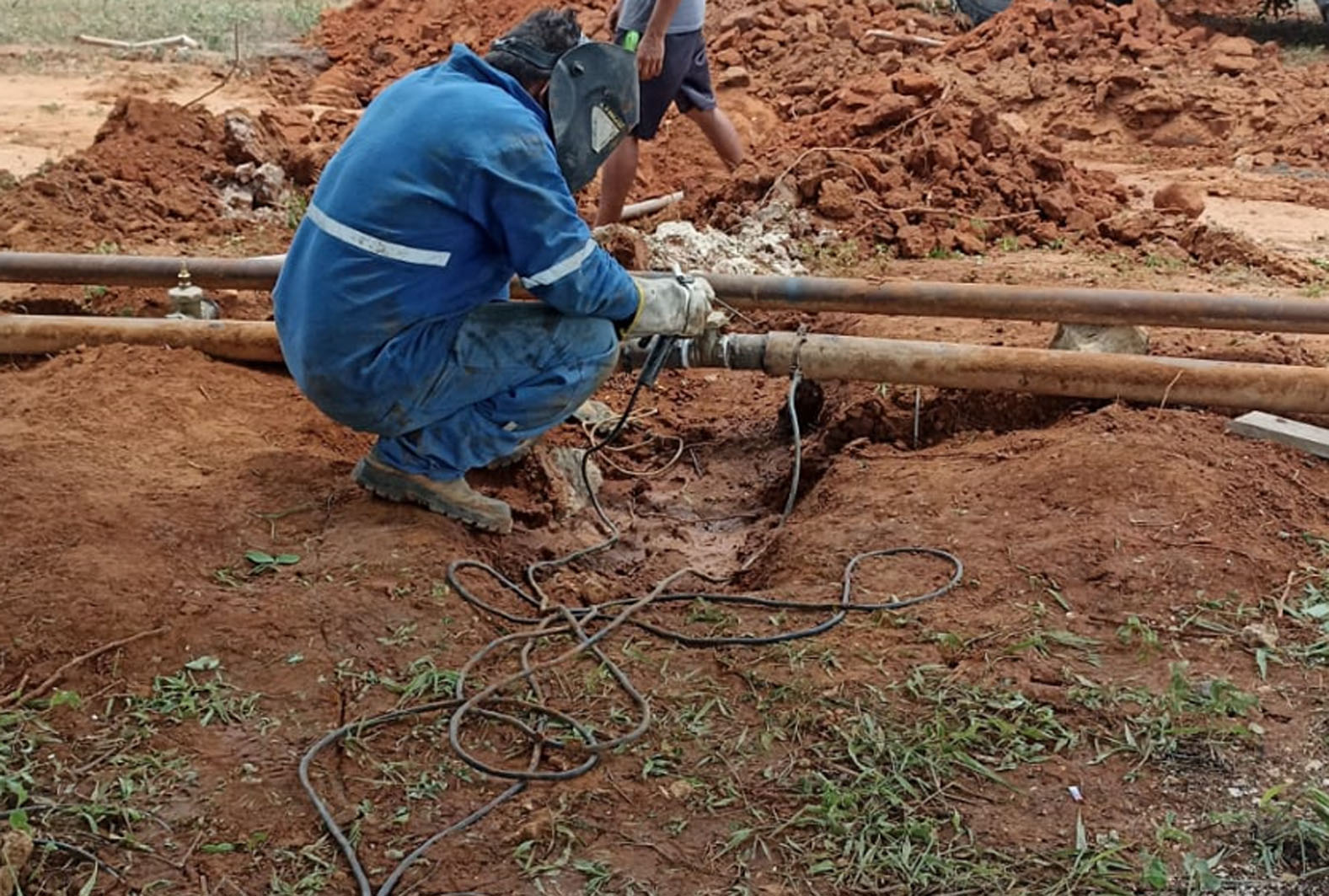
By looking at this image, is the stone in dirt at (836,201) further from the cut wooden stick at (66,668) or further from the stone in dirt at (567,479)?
the cut wooden stick at (66,668)

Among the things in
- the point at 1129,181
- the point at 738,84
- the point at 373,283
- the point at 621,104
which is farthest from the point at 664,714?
the point at 738,84

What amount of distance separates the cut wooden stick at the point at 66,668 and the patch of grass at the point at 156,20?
11.1 meters

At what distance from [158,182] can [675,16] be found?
2919 mm

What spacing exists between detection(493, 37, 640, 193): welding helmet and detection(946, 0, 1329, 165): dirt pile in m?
7.35

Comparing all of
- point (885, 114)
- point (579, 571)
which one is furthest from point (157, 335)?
point (885, 114)

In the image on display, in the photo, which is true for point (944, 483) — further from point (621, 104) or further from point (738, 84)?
point (738, 84)

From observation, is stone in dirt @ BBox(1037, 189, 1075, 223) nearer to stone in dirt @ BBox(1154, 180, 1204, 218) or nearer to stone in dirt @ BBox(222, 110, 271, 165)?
stone in dirt @ BBox(1154, 180, 1204, 218)

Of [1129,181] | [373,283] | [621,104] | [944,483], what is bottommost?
[1129,181]

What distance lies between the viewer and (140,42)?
13.3 metres

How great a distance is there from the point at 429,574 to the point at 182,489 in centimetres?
93

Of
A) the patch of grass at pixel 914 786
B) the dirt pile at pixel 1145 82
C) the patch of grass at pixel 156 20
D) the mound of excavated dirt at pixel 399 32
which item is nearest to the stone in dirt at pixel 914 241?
the patch of grass at pixel 914 786

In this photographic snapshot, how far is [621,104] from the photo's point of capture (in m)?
4.09

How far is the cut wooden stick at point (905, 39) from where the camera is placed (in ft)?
39.9

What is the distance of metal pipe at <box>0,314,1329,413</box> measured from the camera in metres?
4.62
